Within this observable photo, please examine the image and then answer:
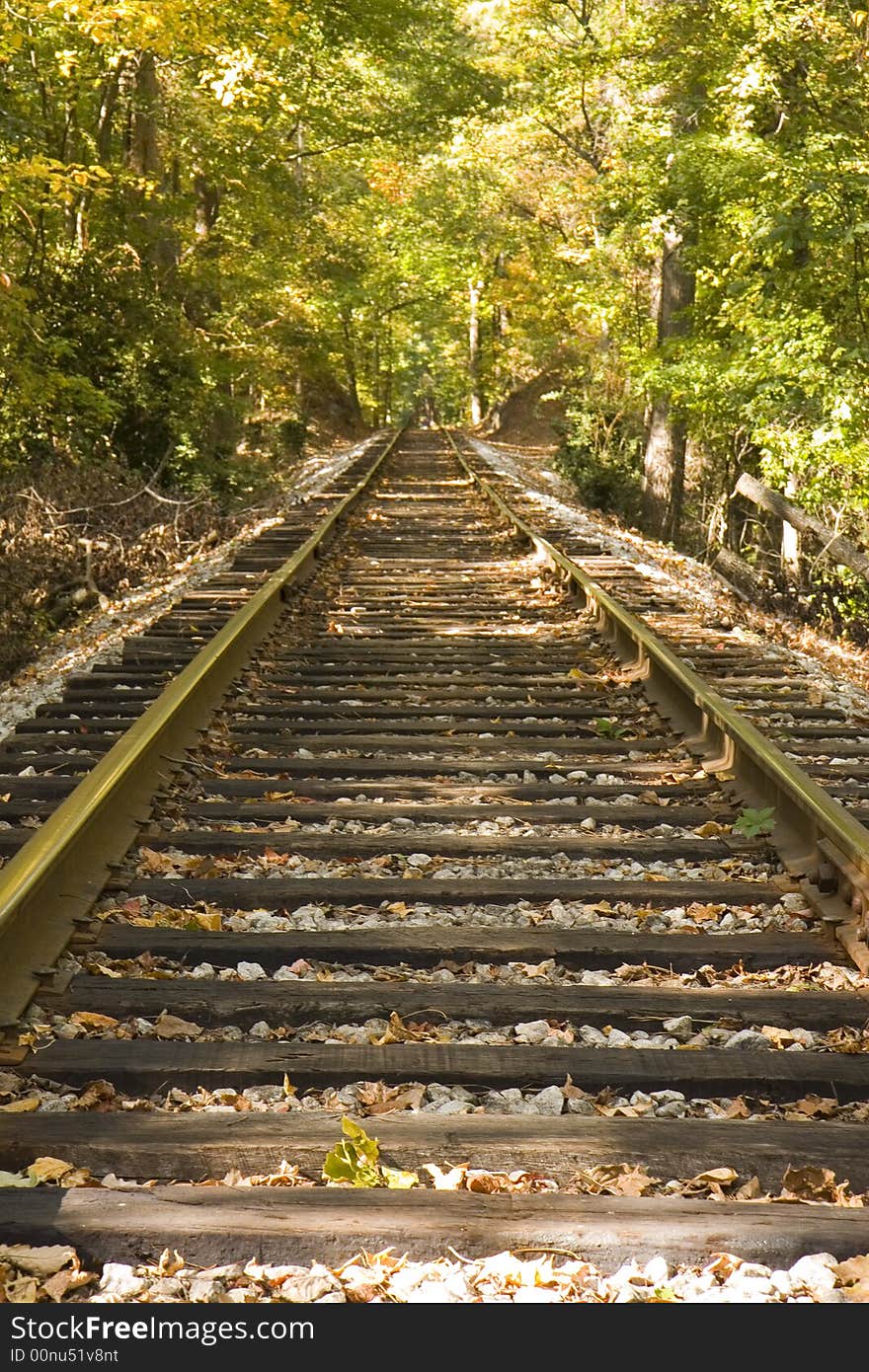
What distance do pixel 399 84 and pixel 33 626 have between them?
68.3 ft

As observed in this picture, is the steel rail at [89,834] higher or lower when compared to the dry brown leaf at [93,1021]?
higher

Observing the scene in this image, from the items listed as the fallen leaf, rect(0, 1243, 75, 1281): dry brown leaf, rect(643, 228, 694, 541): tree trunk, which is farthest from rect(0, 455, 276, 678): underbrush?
rect(0, 1243, 75, 1281): dry brown leaf

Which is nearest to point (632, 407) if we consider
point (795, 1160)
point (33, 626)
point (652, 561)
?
point (652, 561)

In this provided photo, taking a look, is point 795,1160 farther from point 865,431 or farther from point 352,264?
point 352,264

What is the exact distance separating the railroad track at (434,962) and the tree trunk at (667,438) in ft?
38.1

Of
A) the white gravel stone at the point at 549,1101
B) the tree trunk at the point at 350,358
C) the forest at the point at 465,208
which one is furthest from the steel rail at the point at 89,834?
the tree trunk at the point at 350,358

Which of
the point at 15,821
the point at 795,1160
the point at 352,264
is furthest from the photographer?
the point at 352,264

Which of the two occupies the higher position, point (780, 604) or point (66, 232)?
point (66, 232)

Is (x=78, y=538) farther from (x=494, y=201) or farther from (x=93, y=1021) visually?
(x=494, y=201)

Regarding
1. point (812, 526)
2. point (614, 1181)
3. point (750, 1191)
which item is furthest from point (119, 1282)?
point (812, 526)

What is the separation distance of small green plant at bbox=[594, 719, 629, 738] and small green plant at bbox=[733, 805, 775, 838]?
135 cm

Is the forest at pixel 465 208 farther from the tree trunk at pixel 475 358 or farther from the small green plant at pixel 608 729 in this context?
the tree trunk at pixel 475 358

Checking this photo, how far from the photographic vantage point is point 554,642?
7.86m

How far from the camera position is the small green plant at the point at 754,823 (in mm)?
4301
